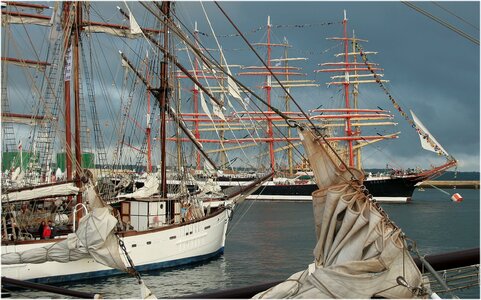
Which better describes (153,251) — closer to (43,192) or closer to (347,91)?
(43,192)

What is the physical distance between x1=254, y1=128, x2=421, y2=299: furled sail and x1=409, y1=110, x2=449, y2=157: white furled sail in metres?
43.6

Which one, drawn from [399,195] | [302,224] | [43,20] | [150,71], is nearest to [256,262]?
[150,71]

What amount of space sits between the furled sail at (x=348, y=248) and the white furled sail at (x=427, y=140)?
43639 mm

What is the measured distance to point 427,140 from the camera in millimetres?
49156

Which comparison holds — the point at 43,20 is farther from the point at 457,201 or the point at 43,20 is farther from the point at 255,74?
the point at 457,201

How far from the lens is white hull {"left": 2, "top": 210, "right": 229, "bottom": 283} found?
64.2ft

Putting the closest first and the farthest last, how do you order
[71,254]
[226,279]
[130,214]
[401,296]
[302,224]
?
[401,296]
[71,254]
[226,279]
[130,214]
[302,224]

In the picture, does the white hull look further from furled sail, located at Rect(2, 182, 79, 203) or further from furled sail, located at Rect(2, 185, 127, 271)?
furled sail, located at Rect(2, 185, 127, 271)

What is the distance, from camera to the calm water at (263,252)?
19.8 metres

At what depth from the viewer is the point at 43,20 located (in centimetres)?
2834

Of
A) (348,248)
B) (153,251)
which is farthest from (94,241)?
(348,248)

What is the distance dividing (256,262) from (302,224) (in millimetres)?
18281

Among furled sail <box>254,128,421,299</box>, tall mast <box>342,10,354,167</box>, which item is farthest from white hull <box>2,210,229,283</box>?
tall mast <box>342,10,354,167</box>

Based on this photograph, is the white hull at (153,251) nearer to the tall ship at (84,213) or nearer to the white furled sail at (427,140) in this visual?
the tall ship at (84,213)
